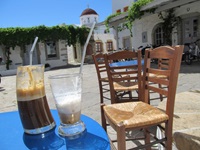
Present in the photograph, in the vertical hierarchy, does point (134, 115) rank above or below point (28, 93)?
below

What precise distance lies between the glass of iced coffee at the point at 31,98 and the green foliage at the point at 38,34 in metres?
12.0

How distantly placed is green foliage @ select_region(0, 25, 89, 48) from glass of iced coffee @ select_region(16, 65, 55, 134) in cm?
1197

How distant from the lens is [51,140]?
0.71 m

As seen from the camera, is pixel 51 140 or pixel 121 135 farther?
pixel 121 135

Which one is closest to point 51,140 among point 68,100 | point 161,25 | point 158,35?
point 68,100

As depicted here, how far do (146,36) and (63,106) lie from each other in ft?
34.6

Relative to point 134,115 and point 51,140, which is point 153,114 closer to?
point 134,115

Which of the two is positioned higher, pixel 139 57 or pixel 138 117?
pixel 139 57

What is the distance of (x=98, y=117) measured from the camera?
251cm

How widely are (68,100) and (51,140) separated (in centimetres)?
17

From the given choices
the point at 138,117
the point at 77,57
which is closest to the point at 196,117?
the point at 138,117

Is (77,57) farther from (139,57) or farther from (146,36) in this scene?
(139,57)

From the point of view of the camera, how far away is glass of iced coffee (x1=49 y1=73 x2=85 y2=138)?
732 mm

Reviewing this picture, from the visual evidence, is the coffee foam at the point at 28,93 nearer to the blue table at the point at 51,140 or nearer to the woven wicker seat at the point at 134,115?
the blue table at the point at 51,140
